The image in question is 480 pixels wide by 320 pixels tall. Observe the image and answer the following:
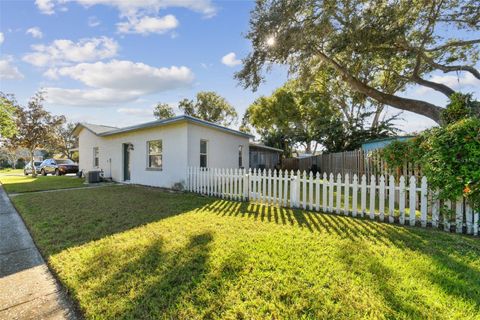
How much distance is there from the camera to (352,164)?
37.2ft

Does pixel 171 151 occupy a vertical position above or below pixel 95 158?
above

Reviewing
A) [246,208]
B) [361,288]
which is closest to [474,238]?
[361,288]

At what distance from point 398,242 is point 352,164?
8.10m

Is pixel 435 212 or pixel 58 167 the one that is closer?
pixel 435 212

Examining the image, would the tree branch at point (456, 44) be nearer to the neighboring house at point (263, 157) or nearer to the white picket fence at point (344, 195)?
the white picket fence at point (344, 195)

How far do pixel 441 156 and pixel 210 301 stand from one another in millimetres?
4953

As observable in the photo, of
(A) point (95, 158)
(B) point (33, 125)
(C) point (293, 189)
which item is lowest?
(C) point (293, 189)

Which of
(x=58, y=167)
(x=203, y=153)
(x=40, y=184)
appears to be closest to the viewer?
(x=203, y=153)

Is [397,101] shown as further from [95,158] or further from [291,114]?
[95,158]

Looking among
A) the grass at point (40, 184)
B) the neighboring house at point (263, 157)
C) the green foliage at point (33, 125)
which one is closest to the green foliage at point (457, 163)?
the neighboring house at point (263, 157)

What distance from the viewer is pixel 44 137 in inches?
806

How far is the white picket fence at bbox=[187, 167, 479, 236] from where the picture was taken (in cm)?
472

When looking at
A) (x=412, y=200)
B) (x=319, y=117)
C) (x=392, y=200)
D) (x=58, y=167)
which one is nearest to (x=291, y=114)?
(x=319, y=117)

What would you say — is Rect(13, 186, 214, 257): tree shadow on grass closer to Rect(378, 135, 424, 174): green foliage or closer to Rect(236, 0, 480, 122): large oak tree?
Rect(378, 135, 424, 174): green foliage
